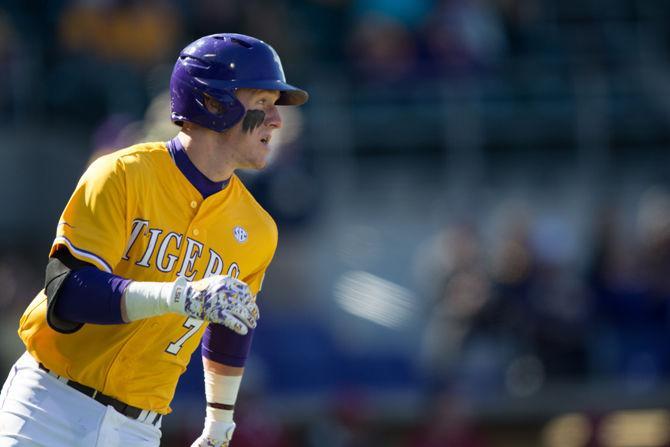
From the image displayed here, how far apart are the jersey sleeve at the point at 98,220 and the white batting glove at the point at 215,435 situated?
2.76 ft

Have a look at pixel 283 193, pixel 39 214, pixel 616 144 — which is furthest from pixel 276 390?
pixel 616 144

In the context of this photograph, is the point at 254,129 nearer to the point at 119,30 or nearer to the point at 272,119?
the point at 272,119

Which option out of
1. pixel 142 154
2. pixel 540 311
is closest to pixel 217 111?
pixel 142 154

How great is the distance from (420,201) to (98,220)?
597 centimetres

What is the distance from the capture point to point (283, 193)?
837cm

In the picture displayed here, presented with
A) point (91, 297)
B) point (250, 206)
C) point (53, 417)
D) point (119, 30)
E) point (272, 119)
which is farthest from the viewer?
point (119, 30)

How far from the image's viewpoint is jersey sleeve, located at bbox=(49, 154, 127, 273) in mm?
3805

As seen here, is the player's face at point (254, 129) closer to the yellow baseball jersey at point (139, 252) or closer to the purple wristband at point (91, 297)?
the yellow baseball jersey at point (139, 252)

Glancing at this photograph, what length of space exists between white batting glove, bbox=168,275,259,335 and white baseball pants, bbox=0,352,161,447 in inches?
24.6

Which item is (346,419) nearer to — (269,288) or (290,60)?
(269,288)

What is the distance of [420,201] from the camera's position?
31.7 ft

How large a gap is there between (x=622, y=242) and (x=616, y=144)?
1262mm

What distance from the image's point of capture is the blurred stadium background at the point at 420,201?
8359 mm

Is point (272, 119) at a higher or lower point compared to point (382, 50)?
Result: lower
